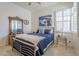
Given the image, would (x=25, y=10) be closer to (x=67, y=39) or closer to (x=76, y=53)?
(x=67, y=39)

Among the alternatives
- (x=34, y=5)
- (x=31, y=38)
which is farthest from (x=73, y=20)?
(x=31, y=38)

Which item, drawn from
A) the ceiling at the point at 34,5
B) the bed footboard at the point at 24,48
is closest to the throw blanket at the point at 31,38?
the bed footboard at the point at 24,48

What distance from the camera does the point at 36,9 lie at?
275 cm

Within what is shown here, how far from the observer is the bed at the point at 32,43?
2502mm

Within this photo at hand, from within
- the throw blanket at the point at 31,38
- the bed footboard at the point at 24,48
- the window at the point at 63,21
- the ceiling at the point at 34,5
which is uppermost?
the ceiling at the point at 34,5

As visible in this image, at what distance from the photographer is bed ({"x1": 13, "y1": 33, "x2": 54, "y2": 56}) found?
250 cm

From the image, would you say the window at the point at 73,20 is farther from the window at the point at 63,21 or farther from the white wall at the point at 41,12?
the white wall at the point at 41,12

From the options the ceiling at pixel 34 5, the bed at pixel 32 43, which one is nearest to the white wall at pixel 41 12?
the ceiling at pixel 34 5

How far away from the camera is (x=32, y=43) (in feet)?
8.26

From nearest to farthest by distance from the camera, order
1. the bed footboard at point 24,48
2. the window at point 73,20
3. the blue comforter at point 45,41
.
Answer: the bed footboard at point 24,48 < the blue comforter at point 45,41 < the window at point 73,20

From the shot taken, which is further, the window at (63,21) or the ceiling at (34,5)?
the window at (63,21)

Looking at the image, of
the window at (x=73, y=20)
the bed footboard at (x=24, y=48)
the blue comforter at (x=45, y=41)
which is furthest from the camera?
the window at (x=73, y=20)

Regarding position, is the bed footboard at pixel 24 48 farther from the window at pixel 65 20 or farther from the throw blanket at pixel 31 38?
the window at pixel 65 20

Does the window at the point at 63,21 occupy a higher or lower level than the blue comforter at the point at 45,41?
higher
